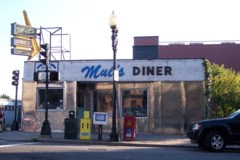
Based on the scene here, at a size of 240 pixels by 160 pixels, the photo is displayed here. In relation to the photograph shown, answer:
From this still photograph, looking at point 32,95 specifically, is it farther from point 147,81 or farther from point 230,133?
point 230,133

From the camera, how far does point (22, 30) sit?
28.8 meters

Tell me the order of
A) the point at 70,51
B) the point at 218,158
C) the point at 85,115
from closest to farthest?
the point at 218,158, the point at 85,115, the point at 70,51

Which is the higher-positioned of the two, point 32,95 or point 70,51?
point 70,51

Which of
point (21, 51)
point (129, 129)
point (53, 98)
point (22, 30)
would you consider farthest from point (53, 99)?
point (129, 129)

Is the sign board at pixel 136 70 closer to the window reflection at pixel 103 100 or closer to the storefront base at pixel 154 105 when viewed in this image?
the storefront base at pixel 154 105

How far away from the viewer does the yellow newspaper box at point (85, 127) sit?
1936 cm

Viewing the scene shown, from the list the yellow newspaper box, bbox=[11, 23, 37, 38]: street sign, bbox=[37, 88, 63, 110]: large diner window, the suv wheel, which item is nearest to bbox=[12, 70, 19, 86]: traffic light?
bbox=[11, 23, 37, 38]: street sign

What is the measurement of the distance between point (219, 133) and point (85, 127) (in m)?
6.48

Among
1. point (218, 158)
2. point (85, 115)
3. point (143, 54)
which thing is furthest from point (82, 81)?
point (143, 54)

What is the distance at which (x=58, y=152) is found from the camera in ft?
45.4

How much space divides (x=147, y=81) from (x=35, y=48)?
10.5 m

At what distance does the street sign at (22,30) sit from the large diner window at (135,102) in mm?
8652

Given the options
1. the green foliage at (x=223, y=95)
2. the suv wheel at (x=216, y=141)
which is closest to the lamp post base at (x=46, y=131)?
the suv wheel at (x=216, y=141)

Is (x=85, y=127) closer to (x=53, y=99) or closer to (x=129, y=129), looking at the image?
(x=129, y=129)
